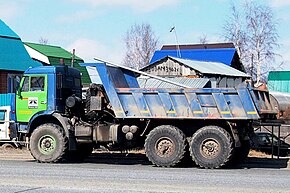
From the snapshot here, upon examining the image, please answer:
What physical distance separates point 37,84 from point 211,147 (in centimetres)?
596

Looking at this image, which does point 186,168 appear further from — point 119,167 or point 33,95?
point 33,95

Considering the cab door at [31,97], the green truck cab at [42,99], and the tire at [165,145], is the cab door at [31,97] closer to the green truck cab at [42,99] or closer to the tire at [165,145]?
the green truck cab at [42,99]

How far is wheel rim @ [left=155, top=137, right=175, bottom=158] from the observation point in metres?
18.5

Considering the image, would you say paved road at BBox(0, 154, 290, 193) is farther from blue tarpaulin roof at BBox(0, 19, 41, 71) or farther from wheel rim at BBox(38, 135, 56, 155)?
blue tarpaulin roof at BBox(0, 19, 41, 71)

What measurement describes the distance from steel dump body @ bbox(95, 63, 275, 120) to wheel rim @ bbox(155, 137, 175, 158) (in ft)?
2.31

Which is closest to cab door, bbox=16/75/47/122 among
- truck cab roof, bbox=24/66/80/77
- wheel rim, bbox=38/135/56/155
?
truck cab roof, bbox=24/66/80/77

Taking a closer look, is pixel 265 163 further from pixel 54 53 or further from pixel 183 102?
pixel 54 53

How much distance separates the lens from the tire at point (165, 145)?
18297 millimetres

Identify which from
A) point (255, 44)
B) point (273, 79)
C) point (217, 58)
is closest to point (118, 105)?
point (217, 58)

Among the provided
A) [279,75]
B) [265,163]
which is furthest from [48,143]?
[279,75]

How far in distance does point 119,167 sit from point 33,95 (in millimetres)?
3808

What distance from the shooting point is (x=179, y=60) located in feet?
151

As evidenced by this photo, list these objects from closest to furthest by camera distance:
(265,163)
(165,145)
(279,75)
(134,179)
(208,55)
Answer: (134,179) → (165,145) → (265,163) → (208,55) → (279,75)

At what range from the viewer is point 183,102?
18.5 m
